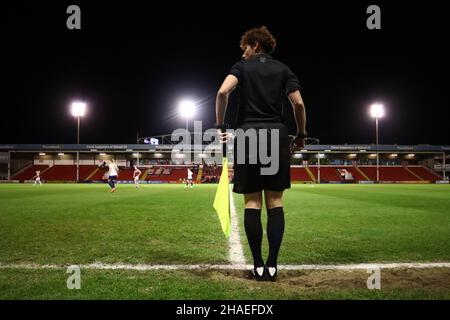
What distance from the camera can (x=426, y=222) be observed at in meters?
7.26

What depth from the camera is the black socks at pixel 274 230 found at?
3.31m

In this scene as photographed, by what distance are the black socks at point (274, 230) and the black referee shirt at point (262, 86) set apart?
950mm

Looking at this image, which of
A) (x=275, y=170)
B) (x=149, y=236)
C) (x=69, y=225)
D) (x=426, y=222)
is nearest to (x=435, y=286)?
(x=275, y=170)

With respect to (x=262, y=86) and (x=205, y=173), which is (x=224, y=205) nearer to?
(x=262, y=86)

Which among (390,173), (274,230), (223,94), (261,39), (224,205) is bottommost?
(390,173)

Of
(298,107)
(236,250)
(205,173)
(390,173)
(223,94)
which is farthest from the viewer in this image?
(390,173)

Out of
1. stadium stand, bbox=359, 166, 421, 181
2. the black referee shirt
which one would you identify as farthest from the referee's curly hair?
stadium stand, bbox=359, 166, 421, 181

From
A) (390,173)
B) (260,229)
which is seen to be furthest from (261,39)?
(390,173)

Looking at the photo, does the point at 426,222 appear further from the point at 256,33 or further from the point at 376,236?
the point at 256,33

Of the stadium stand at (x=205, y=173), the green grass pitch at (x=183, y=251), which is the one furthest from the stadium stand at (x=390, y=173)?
the green grass pitch at (x=183, y=251)

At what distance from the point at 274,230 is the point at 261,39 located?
2006 mm

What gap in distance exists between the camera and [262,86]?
3.56 metres

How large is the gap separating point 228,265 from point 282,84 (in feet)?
6.57

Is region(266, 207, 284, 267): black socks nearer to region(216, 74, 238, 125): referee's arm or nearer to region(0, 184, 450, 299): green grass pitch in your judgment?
region(0, 184, 450, 299): green grass pitch
